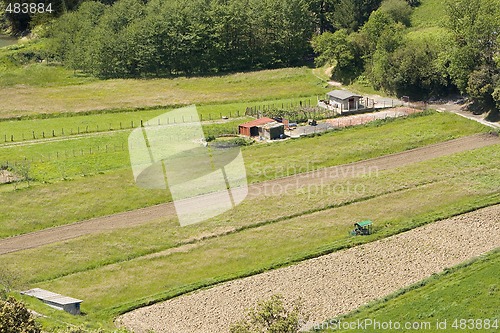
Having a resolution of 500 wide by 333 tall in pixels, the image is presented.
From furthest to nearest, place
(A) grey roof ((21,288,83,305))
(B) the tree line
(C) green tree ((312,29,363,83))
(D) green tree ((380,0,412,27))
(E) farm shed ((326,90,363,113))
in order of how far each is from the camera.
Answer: (D) green tree ((380,0,412,27)) < (C) green tree ((312,29,363,83)) < (E) farm shed ((326,90,363,113)) < (B) the tree line < (A) grey roof ((21,288,83,305))

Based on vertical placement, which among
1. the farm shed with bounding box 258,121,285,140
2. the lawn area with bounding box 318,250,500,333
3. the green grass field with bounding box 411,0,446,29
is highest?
the green grass field with bounding box 411,0,446,29

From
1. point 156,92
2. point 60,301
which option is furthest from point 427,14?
point 60,301

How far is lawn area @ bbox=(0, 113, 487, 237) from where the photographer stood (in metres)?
52.3

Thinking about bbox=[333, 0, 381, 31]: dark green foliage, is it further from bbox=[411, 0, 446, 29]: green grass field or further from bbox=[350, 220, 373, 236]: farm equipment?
bbox=[350, 220, 373, 236]: farm equipment

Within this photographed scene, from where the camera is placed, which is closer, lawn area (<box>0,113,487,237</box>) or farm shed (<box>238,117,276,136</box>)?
lawn area (<box>0,113,487,237</box>)

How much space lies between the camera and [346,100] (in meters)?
73.2

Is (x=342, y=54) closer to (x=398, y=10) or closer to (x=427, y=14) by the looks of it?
(x=398, y=10)

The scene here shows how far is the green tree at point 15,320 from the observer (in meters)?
27.9

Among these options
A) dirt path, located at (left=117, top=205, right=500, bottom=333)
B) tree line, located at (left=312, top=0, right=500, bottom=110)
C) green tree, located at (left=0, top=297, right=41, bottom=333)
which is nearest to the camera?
green tree, located at (left=0, top=297, right=41, bottom=333)

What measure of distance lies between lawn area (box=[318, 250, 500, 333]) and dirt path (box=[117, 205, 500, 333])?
3.64ft

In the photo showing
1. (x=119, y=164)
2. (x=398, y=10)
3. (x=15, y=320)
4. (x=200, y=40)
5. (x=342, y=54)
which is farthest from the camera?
(x=398, y=10)

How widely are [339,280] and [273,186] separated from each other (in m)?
15.5

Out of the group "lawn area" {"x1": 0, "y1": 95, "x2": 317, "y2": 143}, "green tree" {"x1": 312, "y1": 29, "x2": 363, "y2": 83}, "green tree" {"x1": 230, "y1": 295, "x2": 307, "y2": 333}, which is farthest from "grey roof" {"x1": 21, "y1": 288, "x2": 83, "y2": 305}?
"green tree" {"x1": 312, "y1": 29, "x2": 363, "y2": 83}

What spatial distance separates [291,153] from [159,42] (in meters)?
36.3
